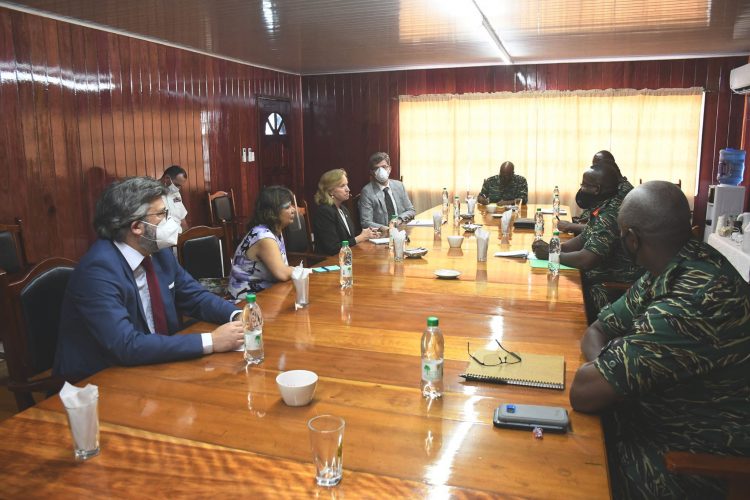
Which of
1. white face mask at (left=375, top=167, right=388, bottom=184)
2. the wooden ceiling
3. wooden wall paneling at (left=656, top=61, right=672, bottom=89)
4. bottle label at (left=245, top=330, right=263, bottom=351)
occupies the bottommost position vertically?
bottle label at (left=245, top=330, right=263, bottom=351)

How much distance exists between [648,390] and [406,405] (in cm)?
57

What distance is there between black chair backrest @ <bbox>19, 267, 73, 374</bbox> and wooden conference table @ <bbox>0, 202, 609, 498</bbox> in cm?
50

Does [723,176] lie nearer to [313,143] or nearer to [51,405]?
[313,143]

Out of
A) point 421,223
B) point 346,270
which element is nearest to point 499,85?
point 421,223

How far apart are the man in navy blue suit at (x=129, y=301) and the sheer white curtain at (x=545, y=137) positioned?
6.44 m

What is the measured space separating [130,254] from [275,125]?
637 cm

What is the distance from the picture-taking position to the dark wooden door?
7836 millimetres

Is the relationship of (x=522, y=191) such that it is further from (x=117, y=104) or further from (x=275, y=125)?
(x=117, y=104)

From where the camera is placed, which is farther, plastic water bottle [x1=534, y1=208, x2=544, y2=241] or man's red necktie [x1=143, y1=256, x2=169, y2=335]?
plastic water bottle [x1=534, y1=208, x2=544, y2=241]

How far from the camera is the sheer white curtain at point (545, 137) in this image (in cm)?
752

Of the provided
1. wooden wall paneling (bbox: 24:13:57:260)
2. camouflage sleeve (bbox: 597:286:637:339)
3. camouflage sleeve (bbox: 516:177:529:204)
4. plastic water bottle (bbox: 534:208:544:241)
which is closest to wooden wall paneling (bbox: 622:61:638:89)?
camouflage sleeve (bbox: 516:177:529:204)

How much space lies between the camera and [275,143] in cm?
817

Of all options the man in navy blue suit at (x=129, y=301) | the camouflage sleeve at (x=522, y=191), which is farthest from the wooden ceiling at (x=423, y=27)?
the man in navy blue suit at (x=129, y=301)

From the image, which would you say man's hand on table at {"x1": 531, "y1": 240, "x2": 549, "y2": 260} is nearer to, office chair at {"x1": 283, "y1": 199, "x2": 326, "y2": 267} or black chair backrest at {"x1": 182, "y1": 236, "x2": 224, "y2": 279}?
office chair at {"x1": 283, "y1": 199, "x2": 326, "y2": 267}
